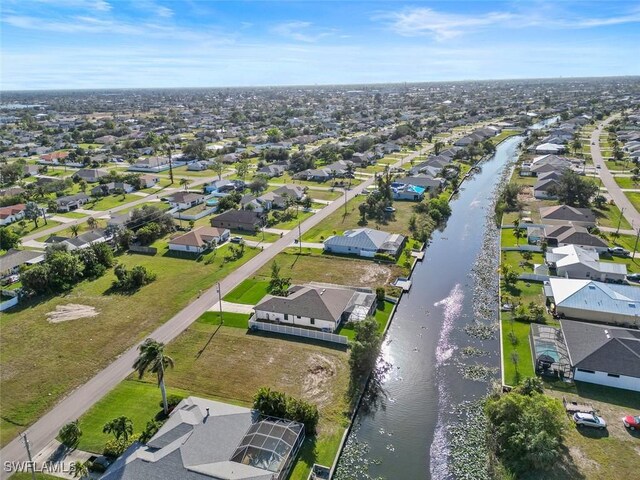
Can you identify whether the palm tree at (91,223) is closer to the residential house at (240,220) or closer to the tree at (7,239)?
the tree at (7,239)

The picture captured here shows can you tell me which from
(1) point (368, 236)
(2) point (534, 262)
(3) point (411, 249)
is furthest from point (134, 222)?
(2) point (534, 262)

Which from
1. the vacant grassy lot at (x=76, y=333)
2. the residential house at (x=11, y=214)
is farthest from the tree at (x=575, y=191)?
the residential house at (x=11, y=214)

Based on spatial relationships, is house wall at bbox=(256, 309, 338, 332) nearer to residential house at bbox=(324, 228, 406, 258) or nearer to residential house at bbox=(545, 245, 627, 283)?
residential house at bbox=(324, 228, 406, 258)

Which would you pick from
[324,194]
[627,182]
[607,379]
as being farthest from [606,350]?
[627,182]

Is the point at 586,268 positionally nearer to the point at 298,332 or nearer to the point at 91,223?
the point at 298,332

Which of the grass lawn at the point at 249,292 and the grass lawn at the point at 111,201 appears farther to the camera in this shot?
the grass lawn at the point at 111,201

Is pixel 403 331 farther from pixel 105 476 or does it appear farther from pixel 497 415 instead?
pixel 105 476
